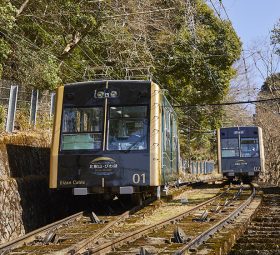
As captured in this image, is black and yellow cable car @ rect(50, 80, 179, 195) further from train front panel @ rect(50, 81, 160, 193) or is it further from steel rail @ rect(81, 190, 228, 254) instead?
steel rail @ rect(81, 190, 228, 254)

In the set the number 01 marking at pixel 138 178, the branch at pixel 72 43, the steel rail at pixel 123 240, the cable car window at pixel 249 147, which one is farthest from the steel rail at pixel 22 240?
the cable car window at pixel 249 147

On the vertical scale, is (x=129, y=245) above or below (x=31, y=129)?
below

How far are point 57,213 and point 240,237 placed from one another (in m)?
6.25

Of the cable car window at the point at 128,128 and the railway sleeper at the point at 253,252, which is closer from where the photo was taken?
the railway sleeper at the point at 253,252

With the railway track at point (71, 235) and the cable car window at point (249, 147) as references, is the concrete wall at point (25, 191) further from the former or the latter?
the cable car window at point (249, 147)

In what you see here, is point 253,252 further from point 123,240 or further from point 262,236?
point 123,240

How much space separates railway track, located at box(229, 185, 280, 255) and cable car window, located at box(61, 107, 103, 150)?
3.94 m

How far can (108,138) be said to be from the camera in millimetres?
11039

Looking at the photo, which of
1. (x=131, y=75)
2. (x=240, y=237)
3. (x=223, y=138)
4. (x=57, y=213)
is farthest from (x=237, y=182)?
(x=240, y=237)

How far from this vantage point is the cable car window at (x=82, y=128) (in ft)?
36.3

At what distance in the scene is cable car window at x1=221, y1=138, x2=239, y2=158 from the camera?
24453 mm

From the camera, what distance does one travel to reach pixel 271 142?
1391 inches

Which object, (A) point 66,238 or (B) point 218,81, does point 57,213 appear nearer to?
(A) point 66,238

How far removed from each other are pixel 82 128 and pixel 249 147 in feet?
48.8
